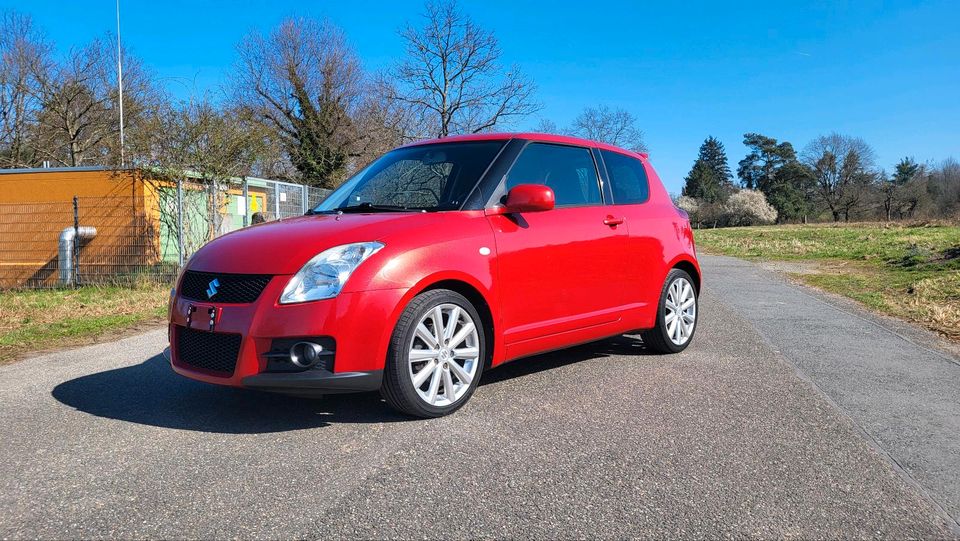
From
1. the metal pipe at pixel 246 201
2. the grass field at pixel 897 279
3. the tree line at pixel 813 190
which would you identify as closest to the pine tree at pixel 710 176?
the tree line at pixel 813 190

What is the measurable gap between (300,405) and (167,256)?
11107 millimetres

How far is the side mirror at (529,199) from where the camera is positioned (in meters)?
4.41

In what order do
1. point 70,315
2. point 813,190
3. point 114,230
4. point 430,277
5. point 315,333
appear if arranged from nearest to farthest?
point 315,333 → point 430,277 → point 70,315 → point 114,230 → point 813,190

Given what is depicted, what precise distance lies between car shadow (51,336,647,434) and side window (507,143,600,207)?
1.37 m

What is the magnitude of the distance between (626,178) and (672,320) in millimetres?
1305

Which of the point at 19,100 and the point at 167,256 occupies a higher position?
the point at 19,100

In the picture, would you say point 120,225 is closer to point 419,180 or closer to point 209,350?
point 419,180

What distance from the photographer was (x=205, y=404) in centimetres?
431

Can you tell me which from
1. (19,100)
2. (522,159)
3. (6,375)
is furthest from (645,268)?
(19,100)

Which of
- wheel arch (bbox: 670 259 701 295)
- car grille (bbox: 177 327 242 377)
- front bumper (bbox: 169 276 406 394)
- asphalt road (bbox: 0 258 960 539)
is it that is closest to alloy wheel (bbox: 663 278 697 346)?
wheel arch (bbox: 670 259 701 295)

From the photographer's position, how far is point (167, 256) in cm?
1405

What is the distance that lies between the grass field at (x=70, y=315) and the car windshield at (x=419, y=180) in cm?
349

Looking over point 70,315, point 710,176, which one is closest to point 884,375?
point 70,315

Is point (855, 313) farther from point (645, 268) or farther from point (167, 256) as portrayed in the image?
point (167, 256)
